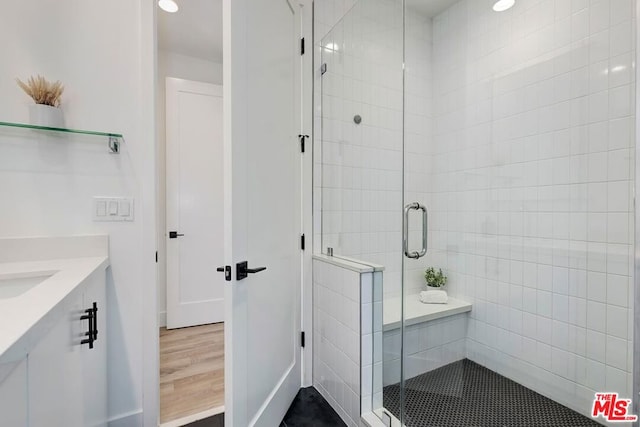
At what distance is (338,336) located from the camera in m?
1.59

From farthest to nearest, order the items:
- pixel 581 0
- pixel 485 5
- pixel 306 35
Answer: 1. pixel 485 5
2. pixel 306 35
3. pixel 581 0

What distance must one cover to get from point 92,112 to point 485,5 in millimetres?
2627

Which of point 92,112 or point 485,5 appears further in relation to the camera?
point 485,5

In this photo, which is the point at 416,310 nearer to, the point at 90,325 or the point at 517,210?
the point at 517,210

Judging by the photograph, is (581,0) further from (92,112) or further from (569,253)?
(92,112)

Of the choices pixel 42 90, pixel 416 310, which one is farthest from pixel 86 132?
pixel 416 310

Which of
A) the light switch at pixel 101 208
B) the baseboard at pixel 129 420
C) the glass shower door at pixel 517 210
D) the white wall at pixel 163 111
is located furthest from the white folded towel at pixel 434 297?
the white wall at pixel 163 111

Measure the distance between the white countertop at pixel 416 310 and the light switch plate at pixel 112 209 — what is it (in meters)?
1.43

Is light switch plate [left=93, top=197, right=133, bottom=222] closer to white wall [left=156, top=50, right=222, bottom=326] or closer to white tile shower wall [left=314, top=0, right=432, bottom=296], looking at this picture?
white tile shower wall [left=314, top=0, right=432, bottom=296]

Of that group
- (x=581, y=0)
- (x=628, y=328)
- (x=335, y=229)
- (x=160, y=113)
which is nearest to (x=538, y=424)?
(x=628, y=328)

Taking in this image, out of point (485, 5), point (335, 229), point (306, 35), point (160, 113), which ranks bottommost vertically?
point (335, 229)

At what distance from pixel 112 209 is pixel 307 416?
A: 150cm

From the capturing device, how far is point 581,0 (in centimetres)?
161

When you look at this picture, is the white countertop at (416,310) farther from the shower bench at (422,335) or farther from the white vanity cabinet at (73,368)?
the white vanity cabinet at (73,368)
